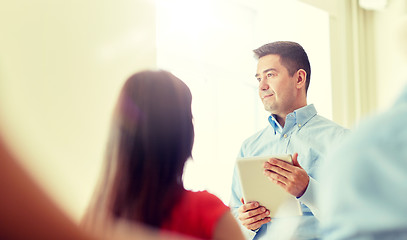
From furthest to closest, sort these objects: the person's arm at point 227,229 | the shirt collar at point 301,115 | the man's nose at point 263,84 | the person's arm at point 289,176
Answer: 1. the man's nose at point 263,84
2. the shirt collar at point 301,115
3. the person's arm at point 289,176
4. the person's arm at point 227,229

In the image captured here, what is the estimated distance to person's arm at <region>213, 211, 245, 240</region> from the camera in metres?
0.96

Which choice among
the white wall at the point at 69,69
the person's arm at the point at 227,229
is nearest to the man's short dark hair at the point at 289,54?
the white wall at the point at 69,69

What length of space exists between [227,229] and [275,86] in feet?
5.10

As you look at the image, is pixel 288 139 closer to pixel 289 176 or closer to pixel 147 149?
pixel 289 176

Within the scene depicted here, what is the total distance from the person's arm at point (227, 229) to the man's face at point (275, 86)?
4.79 feet

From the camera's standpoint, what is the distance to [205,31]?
3.61m

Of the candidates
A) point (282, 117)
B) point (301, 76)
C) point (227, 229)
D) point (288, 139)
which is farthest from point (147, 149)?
point (301, 76)

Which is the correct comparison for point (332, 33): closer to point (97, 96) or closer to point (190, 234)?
point (97, 96)

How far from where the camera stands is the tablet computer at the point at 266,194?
1840mm

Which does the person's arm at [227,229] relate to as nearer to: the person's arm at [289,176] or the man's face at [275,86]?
the person's arm at [289,176]

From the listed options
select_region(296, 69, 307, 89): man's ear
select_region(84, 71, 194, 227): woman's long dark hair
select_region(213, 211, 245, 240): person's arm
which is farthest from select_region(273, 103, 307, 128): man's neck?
select_region(213, 211, 245, 240): person's arm

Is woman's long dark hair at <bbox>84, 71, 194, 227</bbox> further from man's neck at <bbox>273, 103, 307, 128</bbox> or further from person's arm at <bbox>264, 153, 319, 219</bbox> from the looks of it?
man's neck at <bbox>273, 103, 307, 128</bbox>

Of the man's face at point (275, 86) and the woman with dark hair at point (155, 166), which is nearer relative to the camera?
the woman with dark hair at point (155, 166)

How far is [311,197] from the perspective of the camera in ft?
6.12
